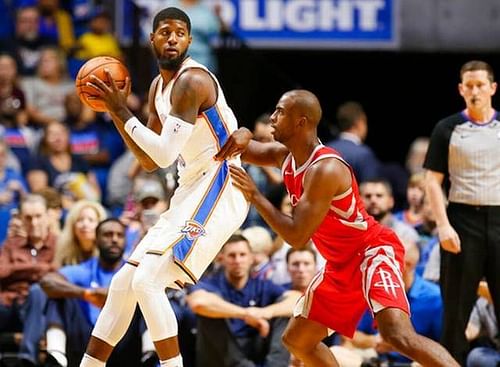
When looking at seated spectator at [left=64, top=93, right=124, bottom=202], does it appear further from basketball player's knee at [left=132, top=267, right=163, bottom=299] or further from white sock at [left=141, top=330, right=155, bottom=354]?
basketball player's knee at [left=132, top=267, right=163, bottom=299]

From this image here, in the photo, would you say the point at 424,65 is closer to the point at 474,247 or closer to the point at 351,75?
the point at 351,75

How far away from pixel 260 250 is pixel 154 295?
12.1ft

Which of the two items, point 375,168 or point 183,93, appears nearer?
point 183,93

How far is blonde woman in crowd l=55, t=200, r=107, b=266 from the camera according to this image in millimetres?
10328

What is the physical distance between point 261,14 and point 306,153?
6.72 meters

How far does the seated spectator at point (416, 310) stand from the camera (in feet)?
31.8

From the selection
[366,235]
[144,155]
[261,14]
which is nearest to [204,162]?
[144,155]

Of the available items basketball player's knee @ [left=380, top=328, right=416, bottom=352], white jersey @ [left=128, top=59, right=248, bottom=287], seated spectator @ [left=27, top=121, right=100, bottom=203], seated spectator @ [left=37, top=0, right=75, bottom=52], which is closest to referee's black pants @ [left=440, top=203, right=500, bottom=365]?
basketball player's knee @ [left=380, top=328, right=416, bottom=352]

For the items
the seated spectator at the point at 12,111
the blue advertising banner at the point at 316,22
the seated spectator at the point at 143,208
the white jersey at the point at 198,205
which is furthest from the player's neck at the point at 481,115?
the seated spectator at the point at 12,111

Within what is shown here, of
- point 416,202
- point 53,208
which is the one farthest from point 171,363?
point 416,202

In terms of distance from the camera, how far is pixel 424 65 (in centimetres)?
1471

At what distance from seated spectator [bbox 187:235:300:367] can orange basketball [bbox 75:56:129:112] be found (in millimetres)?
2625

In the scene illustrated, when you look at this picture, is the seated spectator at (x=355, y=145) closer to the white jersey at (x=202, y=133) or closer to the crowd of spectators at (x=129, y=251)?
the crowd of spectators at (x=129, y=251)

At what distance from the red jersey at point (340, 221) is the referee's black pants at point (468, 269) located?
59.0 inches
